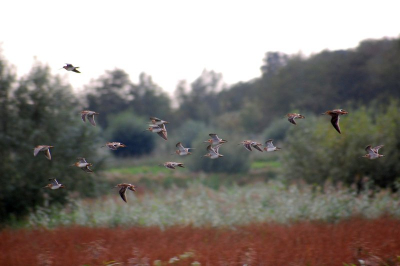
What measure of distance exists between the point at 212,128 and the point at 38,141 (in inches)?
1220

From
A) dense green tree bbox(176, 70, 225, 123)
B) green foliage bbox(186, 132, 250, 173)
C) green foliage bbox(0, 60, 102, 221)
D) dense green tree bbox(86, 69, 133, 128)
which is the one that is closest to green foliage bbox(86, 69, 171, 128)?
dense green tree bbox(86, 69, 133, 128)

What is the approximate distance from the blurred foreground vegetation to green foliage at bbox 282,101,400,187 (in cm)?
4

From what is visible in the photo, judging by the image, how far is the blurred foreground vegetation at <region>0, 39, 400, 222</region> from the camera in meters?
17.3

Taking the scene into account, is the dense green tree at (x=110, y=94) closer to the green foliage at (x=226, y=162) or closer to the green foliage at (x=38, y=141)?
the green foliage at (x=226, y=162)

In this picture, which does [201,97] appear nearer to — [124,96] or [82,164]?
[124,96]

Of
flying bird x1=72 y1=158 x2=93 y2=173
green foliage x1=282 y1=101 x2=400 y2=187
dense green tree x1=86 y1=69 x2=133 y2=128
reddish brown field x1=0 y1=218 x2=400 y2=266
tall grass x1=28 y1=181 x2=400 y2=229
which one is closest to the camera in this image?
flying bird x1=72 y1=158 x2=93 y2=173

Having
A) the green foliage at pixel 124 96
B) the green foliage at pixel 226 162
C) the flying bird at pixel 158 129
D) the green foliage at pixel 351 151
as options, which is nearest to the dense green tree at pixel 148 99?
the green foliage at pixel 124 96

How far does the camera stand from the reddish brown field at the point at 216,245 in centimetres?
834

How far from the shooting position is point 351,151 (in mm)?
19703

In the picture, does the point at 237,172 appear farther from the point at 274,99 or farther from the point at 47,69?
the point at 274,99

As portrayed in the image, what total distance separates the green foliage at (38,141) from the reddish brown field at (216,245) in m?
4.94

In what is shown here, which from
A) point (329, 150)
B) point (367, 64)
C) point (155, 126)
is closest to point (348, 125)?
point (329, 150)

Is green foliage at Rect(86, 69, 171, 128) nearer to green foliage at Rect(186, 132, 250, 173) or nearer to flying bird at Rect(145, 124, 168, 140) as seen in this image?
green foliage at Rect(186, 132, 250, 173)

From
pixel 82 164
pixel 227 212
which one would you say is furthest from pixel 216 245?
pixel 227 212
